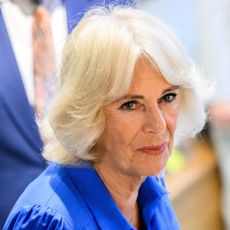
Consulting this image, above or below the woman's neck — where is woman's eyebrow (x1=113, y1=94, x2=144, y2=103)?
above

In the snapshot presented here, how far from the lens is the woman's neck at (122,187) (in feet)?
3.59

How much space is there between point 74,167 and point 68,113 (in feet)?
0.38

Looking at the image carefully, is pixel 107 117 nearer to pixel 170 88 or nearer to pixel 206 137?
pixel 170 88

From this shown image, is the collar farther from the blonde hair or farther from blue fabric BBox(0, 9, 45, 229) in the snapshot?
blue fabric BBox(0, 9, 45, 229)

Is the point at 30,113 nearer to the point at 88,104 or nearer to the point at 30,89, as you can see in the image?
the point at 30,89

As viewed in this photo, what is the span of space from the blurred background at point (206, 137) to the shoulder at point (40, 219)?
1.20 meters

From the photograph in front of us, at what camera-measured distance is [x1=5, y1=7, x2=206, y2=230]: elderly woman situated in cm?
98

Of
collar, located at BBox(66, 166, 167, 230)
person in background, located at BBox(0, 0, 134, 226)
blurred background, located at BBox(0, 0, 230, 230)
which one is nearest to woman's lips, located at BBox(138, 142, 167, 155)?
collar, located at BBox(66, 166, 167, 230)

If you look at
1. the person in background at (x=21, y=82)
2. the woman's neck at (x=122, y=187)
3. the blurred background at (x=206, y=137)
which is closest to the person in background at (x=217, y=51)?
the blurred background at (x=206, y=137)

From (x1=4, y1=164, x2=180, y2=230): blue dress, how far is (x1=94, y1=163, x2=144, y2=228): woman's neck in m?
0.02

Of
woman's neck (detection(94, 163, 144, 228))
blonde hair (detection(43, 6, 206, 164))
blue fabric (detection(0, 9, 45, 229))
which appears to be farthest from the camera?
blue fabric (detection(0, 9, 45, 229))

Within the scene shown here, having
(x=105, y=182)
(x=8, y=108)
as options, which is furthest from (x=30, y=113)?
(x=105, y=182)

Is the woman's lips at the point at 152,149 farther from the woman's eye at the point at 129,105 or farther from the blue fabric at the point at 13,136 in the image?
the blue fabric at the point at 13,136

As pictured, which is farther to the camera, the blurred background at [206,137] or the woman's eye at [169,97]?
the blurred background at [206,137]
